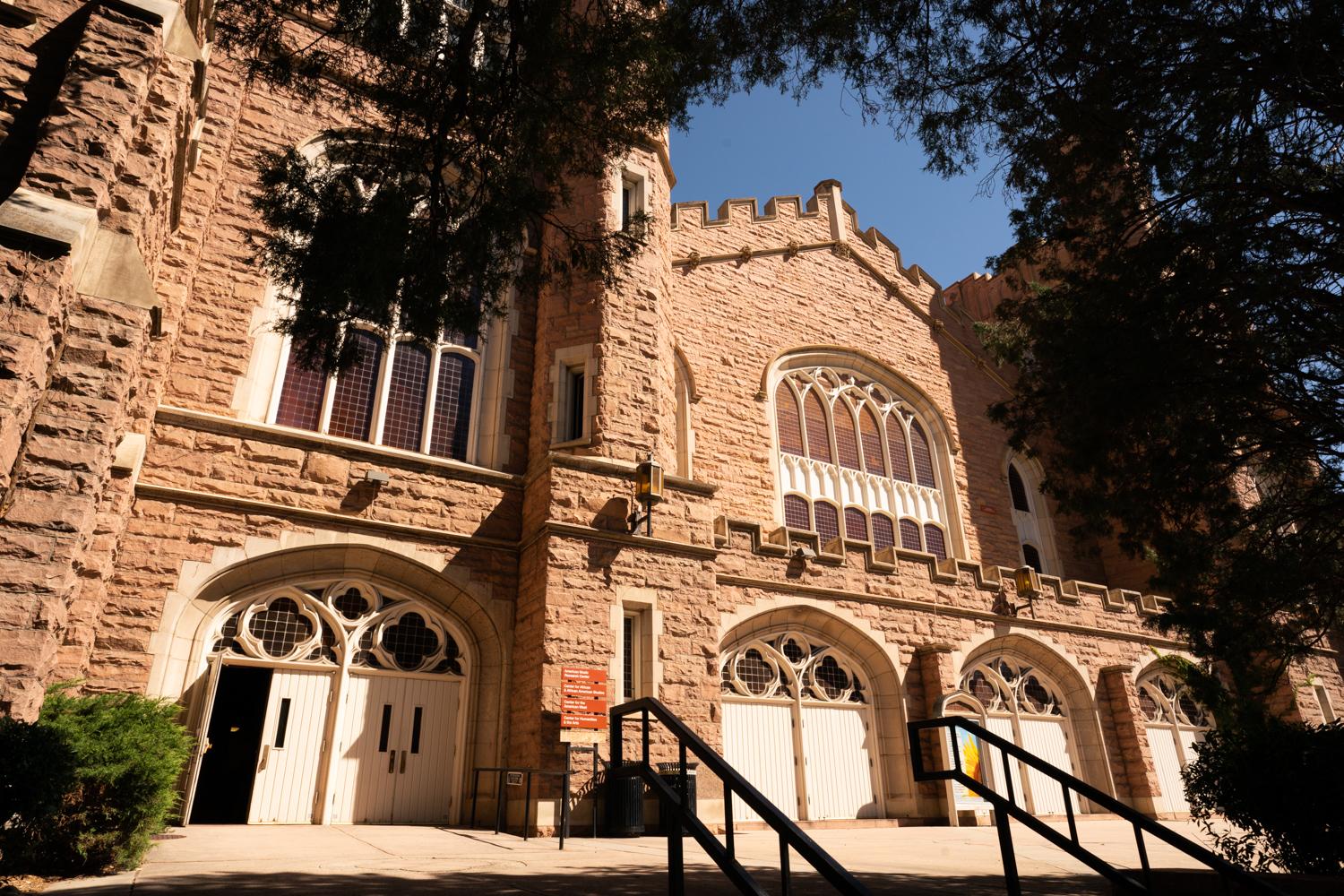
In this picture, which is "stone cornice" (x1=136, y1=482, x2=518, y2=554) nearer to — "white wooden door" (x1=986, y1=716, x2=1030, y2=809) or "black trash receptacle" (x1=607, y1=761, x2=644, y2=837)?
"black trash receptacle" (x1=607, y1=761, x2=644, y2=837)

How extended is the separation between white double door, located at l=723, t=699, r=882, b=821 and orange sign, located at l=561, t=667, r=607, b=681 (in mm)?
2961

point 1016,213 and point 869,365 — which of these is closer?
point 1016,213

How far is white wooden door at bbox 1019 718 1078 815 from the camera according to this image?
14141 millimetres

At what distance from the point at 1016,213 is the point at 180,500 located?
30.0 ft

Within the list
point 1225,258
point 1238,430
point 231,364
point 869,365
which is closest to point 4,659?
point 231,364

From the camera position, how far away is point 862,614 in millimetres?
13102

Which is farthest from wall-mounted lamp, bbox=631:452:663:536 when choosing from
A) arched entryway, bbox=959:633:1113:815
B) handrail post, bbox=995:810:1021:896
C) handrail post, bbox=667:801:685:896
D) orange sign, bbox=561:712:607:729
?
arched entryway, bbox=959:633:1113:815

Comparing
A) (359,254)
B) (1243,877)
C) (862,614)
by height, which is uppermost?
(359,254)

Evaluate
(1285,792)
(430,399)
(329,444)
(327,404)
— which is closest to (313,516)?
(329,444)

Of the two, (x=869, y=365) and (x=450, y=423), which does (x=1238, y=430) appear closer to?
(x=450, y=423)

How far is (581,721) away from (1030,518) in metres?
13.9

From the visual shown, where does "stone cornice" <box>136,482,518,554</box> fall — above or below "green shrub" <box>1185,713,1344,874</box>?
above

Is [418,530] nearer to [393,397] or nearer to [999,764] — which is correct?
[393,397]

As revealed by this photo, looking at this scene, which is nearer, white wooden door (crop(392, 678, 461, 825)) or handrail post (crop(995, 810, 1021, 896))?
handrail post (crop(995, 810, 1021, 896))
